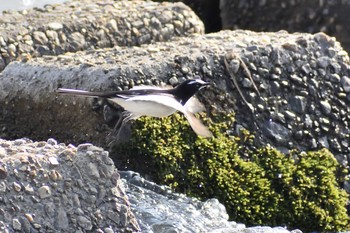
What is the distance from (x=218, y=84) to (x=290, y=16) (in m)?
2.36

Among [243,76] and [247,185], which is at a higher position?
[243,76]

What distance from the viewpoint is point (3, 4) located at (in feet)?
27.5

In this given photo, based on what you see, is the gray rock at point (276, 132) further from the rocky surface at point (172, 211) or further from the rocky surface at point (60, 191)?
the rocky surface at point (60, 191)

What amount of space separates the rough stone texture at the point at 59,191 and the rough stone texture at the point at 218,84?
4.60 feet

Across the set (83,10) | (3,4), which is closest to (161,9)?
(83,10)

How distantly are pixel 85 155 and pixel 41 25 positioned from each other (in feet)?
9.50

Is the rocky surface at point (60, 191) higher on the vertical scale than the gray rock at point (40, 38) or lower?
higher

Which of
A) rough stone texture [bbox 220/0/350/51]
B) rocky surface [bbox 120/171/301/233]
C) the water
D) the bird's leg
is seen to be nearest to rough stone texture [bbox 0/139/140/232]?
rocky surface [bbox 120/171/301/233]

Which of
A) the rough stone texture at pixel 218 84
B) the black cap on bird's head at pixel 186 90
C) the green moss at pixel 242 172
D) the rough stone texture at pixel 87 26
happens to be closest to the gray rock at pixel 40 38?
the rough stone texture at pixel 87 26

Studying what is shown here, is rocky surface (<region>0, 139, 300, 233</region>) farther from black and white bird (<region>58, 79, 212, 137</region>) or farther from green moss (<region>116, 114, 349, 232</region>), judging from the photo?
green moss (<region>116, 114, 349, 232</region>)

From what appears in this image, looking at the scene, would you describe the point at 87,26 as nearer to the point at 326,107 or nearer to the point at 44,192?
the point at 326,107

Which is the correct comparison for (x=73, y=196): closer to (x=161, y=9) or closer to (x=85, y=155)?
(x=85, y=155)

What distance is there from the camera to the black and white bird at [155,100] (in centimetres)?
598

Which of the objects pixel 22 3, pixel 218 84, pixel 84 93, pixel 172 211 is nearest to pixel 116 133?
pixel 84 93
